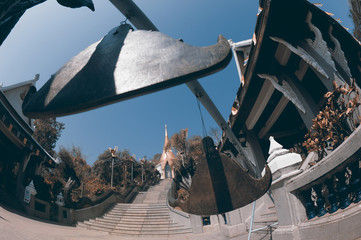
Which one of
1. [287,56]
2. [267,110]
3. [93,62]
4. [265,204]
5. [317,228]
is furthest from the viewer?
[267,110]

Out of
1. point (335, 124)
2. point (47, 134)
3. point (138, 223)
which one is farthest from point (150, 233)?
point (47, 134)

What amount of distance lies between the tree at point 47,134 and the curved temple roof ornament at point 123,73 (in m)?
27.8

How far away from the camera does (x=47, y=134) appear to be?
2494 cm

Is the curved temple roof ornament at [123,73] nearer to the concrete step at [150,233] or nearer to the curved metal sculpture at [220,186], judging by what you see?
the curved metal sculpture at [220,186]

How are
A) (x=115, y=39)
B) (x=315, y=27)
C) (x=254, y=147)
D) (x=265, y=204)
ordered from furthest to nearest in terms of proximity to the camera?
1. (x=254, y=147)
2. (x=265, y=204)
3. (x=315, y=27)
4. (x=115, y=39)

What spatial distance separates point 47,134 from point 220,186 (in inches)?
1125

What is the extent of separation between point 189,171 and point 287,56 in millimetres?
7409

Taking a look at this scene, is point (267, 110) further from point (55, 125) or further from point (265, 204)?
point (55, 125)

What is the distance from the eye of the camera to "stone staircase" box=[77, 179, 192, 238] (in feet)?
31.6

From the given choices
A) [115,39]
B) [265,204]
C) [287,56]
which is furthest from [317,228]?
[287,56]

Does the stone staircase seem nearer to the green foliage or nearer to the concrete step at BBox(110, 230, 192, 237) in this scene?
the concrete step at BBox(110, 230, 192, 237)

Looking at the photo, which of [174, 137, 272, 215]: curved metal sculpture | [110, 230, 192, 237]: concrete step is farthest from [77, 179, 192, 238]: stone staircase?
[174, 137, 272, 215]: curved metal sculpture

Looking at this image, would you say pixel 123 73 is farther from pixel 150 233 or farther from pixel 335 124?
pixel 150 233

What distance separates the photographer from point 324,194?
2961 millimetres
